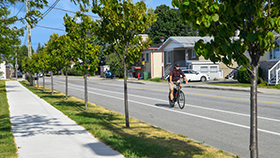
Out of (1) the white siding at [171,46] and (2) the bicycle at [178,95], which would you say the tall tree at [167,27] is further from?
(2) the bicycle at [178,95]

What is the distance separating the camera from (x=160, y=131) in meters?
8.02

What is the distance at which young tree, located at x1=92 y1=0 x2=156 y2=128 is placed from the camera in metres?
8.13

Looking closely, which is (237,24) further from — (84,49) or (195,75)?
(195,75)

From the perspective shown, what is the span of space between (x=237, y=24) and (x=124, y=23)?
456cm

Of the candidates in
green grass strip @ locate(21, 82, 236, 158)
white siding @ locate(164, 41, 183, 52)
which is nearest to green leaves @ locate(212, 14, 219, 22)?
green grass strip @ locate(21, 82, 236, 158)

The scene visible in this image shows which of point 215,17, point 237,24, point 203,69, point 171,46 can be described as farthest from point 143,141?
point 171,46

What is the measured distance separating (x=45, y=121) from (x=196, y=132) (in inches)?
202

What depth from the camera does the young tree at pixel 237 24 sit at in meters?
3.65

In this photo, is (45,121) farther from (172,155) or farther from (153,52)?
(153,52)

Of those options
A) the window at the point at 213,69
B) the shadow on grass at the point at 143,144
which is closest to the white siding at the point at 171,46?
the window at the point at 213,69

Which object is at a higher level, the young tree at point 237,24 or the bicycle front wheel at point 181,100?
the young tree at point 237,24

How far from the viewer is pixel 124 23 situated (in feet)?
26.6

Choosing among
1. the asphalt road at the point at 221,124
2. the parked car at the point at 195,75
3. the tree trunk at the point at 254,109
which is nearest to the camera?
the tree trunk at the point at 254,109

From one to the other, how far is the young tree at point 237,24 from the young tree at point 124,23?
166 inches
